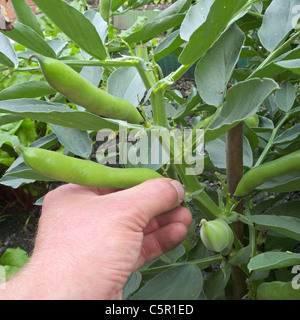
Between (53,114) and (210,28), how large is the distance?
0.21m

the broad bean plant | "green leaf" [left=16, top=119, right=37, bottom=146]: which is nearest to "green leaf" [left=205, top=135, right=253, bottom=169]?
the broad bean plant

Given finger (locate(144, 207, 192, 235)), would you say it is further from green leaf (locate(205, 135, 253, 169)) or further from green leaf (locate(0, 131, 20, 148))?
green leaf (locate(0, 131, 20, 148))

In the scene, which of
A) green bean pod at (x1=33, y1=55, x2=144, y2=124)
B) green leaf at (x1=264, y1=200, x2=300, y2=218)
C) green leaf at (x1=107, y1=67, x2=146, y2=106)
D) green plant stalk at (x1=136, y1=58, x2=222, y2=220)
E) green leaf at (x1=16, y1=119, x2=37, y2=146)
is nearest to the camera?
green bean pod at (x1=33, y1=55, x2=144, y2=124)

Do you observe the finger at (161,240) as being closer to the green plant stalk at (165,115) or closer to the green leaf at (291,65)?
the green plant stalk at (165,115)

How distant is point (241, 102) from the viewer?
50 centimetres

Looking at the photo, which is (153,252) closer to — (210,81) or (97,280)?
(97,280)

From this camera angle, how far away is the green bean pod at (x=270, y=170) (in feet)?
1.93

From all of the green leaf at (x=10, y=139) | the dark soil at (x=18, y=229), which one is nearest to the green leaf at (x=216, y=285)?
the dark soil at (x=18, y=229)

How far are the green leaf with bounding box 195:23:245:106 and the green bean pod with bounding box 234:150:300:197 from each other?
0.41 feet

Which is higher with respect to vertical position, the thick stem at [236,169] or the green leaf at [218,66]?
the green leaf at [218,66]

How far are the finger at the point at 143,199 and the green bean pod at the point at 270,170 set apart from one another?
0.14 metres

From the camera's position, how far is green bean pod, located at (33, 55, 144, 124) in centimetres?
43

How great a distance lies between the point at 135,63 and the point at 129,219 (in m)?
0.21
